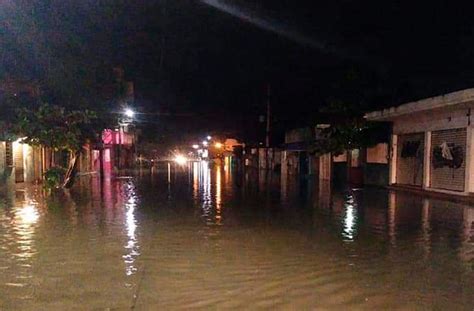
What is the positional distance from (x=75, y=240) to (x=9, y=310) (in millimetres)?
4498

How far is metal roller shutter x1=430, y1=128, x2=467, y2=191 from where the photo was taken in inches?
767

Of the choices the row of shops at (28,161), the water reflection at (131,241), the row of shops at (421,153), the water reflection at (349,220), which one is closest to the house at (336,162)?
the row of shops at (421,153)

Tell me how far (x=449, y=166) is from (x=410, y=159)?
3.51 m

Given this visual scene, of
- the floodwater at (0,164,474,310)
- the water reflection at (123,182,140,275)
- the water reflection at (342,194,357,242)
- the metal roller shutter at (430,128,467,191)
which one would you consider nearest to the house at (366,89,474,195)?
the metal roller shutter at (430,128,467,191)

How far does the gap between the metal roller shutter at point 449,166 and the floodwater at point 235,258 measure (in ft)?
14.6

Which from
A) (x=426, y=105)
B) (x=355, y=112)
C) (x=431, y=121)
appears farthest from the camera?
(x=355, y=112)

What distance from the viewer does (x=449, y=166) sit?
800 inches

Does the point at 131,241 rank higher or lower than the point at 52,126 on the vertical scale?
lower

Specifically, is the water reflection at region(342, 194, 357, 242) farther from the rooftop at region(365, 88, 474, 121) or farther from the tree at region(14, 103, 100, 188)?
the tree at region(14, 103, 100, 188)

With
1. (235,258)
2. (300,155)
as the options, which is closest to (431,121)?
(235,258)

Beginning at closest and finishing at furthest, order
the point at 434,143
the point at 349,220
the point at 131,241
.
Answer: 1. the point at 131,241
2. the point at 349,220
3. the point at 434,143

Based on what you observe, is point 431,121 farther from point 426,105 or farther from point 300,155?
point 300,155

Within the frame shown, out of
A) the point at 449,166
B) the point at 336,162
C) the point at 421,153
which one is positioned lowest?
the point at 336,162

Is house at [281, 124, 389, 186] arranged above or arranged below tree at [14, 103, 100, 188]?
below
